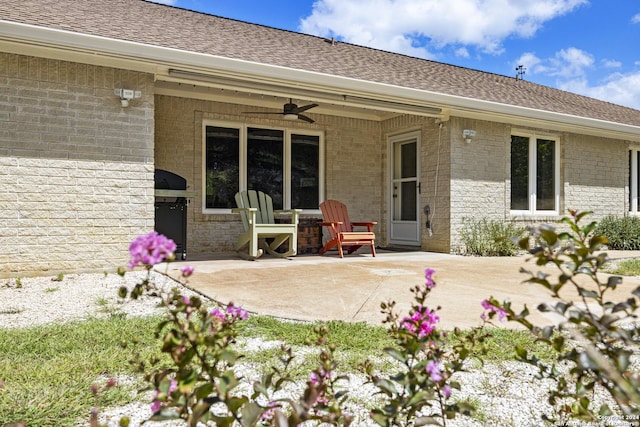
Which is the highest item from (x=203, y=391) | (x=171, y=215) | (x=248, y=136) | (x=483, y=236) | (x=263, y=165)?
(x=248, y=136)

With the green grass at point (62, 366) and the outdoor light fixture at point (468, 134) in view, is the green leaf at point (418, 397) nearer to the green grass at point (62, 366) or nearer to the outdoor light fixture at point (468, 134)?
the green grass at point (62, 366)

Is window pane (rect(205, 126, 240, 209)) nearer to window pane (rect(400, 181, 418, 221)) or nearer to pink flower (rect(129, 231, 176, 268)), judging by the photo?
window pane (rect(400, 181, 418, 221))

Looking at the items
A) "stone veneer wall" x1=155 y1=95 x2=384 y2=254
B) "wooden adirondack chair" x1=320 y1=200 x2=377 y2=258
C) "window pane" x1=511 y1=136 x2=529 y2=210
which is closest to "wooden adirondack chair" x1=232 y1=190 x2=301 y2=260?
"wooden adirondack chair" x1=320 y1=200 x2=377 y2=258

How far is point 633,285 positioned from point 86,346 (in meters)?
4.98

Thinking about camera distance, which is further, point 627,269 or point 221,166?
point 221,166

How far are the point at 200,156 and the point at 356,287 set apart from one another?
4612 mm

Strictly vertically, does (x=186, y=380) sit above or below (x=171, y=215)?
below

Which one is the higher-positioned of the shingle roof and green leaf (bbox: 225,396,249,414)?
the shingle roof

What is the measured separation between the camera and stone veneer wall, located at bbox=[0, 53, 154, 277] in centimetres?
541

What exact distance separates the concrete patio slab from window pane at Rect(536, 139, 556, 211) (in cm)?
337

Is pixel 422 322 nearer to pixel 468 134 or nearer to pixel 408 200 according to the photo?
pixel 468 134

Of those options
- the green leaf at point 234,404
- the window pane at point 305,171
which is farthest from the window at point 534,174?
the green leaf at point 234,404

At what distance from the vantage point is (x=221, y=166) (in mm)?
8625

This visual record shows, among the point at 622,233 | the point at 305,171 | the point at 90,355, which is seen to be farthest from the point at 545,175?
the point at 90,355
